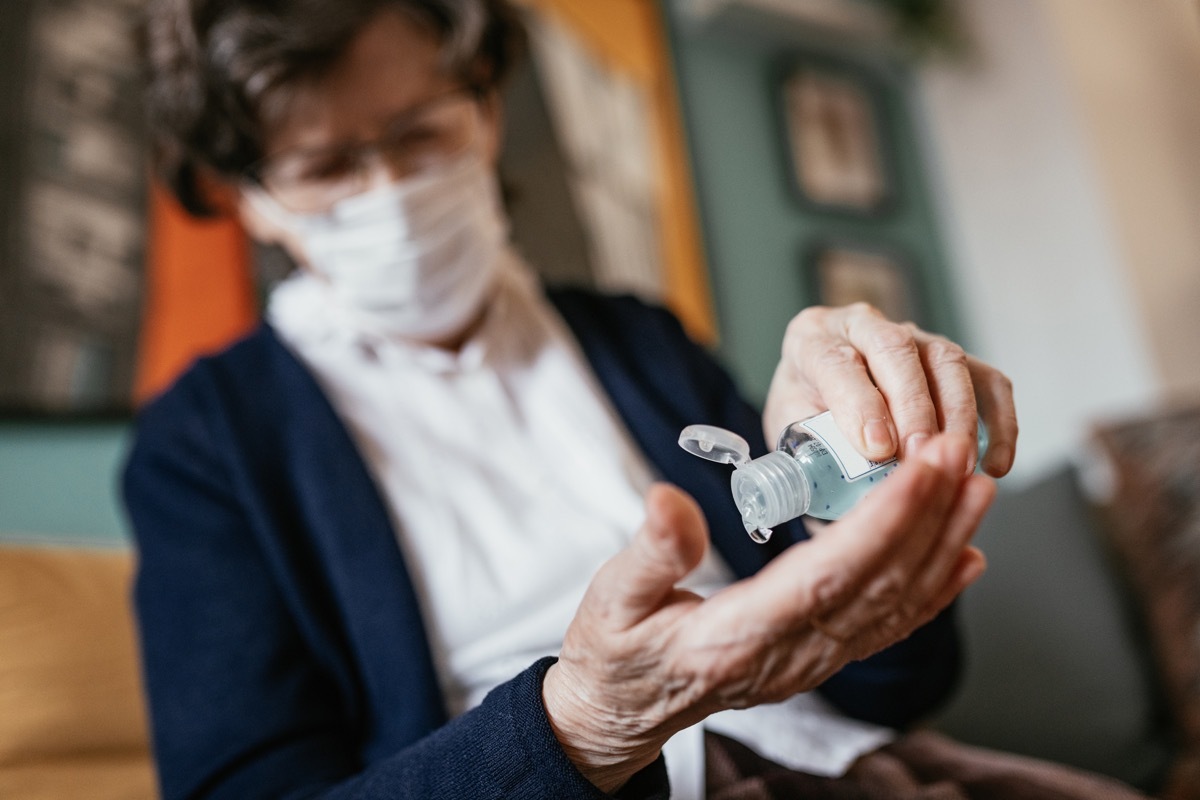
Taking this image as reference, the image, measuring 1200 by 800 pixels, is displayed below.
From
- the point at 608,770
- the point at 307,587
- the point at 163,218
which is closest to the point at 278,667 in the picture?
the point at 307,587

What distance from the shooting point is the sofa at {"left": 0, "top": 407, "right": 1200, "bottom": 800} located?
1.06 metres

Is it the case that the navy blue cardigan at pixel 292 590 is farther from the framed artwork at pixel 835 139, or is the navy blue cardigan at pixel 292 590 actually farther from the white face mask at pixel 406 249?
the framed artwork at pixel 835 139

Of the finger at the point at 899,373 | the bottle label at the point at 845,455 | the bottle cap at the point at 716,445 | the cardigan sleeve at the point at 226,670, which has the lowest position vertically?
the cardigan sleeve at the point at 226,670

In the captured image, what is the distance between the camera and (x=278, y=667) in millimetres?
665

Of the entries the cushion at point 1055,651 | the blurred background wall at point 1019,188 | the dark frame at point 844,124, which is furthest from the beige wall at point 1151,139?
the cushion at point 1055,651

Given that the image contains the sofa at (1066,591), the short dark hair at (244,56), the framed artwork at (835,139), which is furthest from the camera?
the framed artwork at (835,139)

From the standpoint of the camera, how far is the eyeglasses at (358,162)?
32.9 inches

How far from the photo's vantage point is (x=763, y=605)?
0.35 metres

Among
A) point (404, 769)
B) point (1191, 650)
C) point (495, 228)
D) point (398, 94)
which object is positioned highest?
point (398, 94)

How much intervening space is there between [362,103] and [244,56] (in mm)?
118

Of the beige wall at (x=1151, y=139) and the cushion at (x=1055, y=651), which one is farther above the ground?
the beige wall at (x=1151, y=139)

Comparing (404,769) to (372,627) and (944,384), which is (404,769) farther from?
(944,384)

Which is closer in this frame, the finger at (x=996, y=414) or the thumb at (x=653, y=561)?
the thumb at (x=653, y=561)

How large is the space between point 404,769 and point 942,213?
2540mm
